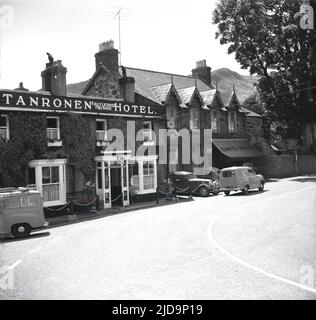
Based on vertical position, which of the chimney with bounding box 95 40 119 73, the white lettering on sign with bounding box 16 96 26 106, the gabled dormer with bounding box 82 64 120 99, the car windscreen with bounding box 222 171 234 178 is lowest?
the car windscreen with bounding box 222 171 234 178

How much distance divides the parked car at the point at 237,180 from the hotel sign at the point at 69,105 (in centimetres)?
668

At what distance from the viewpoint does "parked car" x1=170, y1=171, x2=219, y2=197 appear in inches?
1065

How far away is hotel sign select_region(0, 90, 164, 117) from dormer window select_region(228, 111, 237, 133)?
12.5 m

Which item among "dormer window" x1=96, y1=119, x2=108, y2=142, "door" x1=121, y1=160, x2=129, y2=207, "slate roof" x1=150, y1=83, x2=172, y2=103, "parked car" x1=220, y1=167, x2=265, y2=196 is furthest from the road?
"slate roof" x1=150, y1=83, x2=172, y2=103

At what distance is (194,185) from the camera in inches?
1084

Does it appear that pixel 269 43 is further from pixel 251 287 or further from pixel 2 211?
pixel 251 287

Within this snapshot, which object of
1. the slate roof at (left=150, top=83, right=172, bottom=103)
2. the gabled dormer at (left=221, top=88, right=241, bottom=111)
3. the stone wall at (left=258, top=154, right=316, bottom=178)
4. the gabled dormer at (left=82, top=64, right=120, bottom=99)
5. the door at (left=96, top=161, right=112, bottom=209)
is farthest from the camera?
the stone wall at (left=258, top=154, right=316, bottom=178)

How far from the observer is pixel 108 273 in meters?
9.02

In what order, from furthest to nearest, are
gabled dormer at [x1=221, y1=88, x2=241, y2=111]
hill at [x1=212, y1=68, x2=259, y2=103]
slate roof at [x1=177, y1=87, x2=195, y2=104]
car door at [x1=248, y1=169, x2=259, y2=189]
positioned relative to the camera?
hill at [x1=212, y1=68, x2=259, y2=103], gabled dormer at [x1=221, y1=88, x2=241, y2=111], slate roof at [x1=177, y1=87, x2=195, y2=104], car door at [x1=248, y1=169, x2=259, y2=189]

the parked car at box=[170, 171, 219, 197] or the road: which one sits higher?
the parked car at box=[170, 171, 219, 197]

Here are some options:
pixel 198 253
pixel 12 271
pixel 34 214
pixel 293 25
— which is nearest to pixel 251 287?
pixel 198 253

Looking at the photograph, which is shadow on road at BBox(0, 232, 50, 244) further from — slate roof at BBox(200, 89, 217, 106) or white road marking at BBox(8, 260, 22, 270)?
slate roof at BBox(200, 89, 217, 106)

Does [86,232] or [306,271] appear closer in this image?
[306,271]
